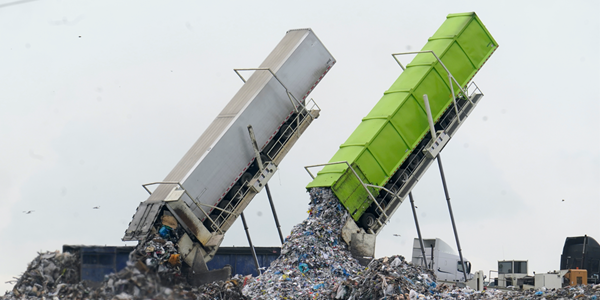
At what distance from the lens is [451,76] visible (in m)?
16.2

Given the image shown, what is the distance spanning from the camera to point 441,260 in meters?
19.1

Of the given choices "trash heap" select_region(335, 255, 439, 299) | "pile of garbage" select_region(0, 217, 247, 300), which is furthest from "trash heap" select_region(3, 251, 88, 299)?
"trash heap" select_region(335, 255, 439, 299)

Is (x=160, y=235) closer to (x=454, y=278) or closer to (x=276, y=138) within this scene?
(x=276, y=138)

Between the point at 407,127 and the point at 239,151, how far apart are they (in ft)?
11.8

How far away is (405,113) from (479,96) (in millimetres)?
2050

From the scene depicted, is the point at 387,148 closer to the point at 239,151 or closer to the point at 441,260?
the point at 239,151

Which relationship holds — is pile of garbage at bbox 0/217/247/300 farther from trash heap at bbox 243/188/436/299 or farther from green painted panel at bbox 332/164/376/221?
green painted panel at bbox 332/164/376/221

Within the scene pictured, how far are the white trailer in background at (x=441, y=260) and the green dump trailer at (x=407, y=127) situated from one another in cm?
370

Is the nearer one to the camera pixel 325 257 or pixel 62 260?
pixel 62 260

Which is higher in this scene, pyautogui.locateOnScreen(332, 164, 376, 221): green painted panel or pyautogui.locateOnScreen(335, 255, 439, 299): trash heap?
pyautogui.locateOnScreen(332, 164, 376, 221): green painted panel

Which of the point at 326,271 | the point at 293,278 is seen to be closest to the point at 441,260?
the point at 326,271

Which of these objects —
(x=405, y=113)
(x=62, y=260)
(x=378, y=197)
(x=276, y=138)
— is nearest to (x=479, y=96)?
(x=405, y=113)

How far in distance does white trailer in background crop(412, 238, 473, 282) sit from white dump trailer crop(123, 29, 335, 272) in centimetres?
533

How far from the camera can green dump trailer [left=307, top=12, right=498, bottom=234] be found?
15414mm
